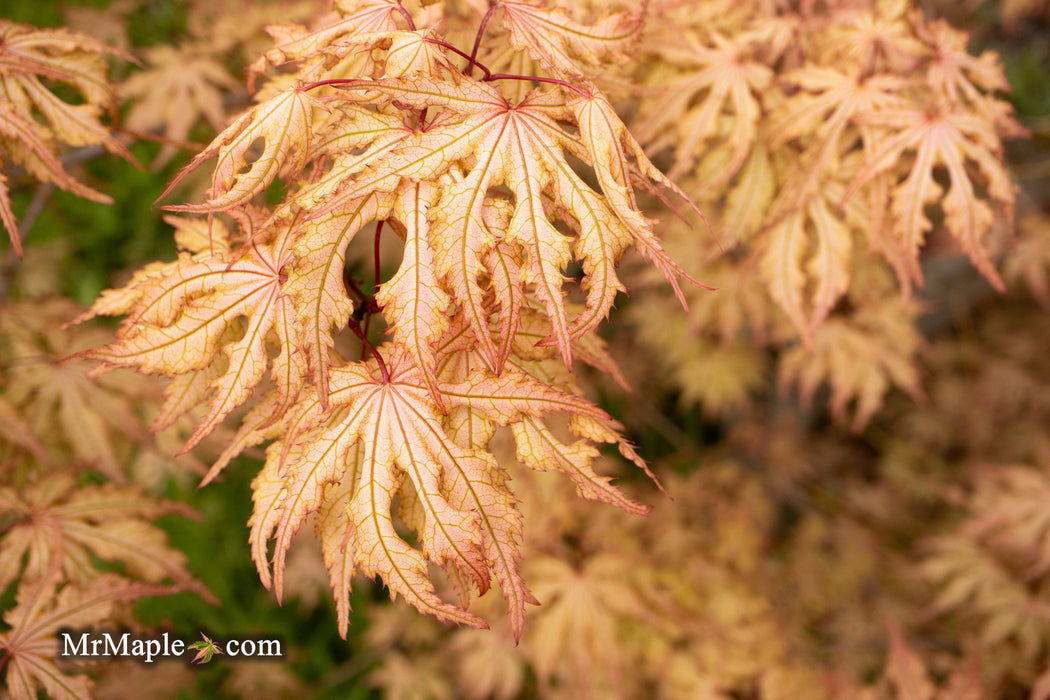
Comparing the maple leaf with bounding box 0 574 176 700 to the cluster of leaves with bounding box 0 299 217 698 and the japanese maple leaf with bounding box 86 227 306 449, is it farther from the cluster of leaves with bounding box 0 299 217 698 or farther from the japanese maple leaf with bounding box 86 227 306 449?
the japanese maple leaf with bounding box 86 227 306 449

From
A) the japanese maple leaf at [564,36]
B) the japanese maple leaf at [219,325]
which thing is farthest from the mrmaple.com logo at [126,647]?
the japanese maple leaf at [564,36]

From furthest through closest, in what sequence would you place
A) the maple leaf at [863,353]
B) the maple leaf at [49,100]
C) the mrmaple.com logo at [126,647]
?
1. the maple leaf at [863,353]
2. the mrmaple.com logo at [126,647]
3. the maple leaf at [49,100]

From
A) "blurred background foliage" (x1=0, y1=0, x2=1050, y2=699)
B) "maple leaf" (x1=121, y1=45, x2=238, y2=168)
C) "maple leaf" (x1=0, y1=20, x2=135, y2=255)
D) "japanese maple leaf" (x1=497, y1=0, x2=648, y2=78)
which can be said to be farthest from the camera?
"blurred background foliage" (x1=0, y1=0, x2=1050, y2=699)


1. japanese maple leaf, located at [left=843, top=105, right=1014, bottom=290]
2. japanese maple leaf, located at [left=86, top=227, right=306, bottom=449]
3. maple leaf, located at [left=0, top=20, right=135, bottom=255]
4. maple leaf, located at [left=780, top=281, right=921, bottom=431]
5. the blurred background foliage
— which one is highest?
japanese maple leaf, located at [left=843, top=105, right=1014, bottom=290]

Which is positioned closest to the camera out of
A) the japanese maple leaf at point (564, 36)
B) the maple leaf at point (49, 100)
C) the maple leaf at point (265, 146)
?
the maple leaf at point (265, 146)

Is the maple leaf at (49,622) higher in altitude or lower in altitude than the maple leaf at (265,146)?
lower

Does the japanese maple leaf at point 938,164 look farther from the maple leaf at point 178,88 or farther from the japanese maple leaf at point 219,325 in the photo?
the maple leaf at point 178,88

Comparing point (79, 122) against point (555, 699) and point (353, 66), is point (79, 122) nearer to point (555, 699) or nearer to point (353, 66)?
point (353, 66)

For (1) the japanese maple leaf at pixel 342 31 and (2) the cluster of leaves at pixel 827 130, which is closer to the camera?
(1) the japanese maple leaf at pixel 342 31

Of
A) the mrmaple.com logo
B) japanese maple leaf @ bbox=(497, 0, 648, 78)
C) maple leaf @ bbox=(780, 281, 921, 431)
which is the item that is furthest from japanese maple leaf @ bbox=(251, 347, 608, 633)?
maple leaf @ bbox=(780, 281, 921, 431)
